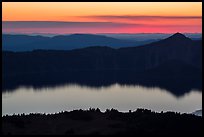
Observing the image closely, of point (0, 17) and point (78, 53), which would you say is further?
point (78, 53)

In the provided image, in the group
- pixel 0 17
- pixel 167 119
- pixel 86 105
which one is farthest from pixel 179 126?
pixel 86 105

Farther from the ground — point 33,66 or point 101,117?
point 33,66

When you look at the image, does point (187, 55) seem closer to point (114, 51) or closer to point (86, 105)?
point (114, 51)

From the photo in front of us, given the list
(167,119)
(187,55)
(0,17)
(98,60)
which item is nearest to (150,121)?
(167,119)

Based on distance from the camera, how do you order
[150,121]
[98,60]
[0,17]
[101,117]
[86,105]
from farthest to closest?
1. [98,60]
2. [86,105]
3. [101,117]
4. [150,121]
5. [0,17]

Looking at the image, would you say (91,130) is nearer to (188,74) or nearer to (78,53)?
(188,74)

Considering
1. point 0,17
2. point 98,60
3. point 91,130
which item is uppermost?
point 98,60

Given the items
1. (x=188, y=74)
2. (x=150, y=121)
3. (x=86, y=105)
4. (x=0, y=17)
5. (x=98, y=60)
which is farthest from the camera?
(x=98, y=60)
